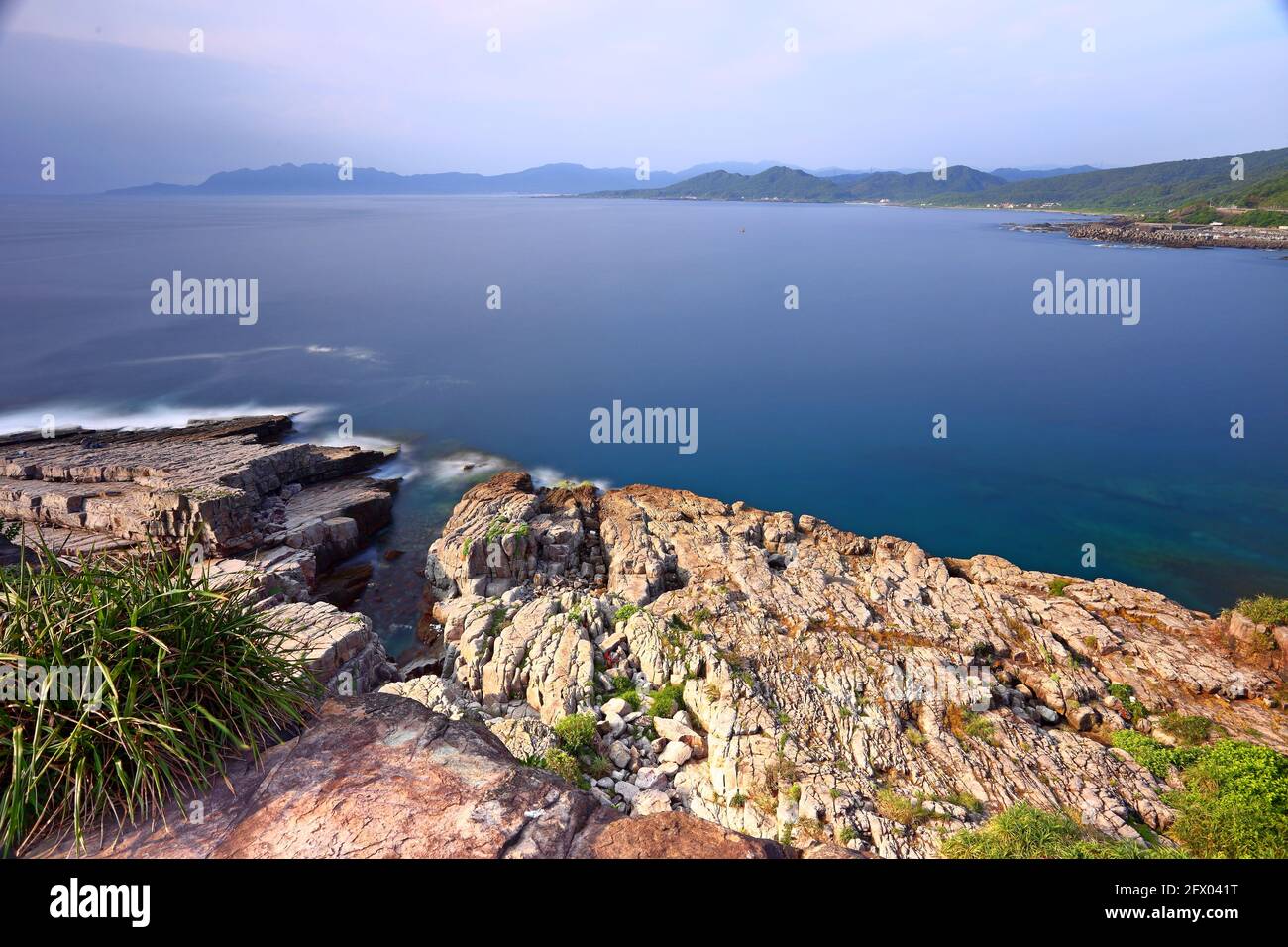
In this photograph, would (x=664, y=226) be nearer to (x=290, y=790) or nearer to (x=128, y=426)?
(x=128, y=426)

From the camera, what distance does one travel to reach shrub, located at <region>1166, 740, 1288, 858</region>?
1101 cm

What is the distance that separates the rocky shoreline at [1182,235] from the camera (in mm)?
103312

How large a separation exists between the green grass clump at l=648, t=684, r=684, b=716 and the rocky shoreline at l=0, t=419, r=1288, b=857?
5cm

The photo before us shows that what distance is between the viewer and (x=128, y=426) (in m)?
37.0

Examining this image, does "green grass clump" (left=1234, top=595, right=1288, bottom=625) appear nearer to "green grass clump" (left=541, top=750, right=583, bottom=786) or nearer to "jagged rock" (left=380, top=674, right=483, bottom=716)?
"green grass clump" (left=541, top=750, right=583, bottom=786)

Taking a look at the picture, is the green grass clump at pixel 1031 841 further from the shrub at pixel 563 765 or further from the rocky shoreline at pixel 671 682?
the shrub at pixel 563 765

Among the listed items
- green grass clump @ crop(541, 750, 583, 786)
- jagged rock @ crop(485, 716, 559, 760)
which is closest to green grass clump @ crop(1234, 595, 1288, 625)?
green grass clump @ crop(541, 750, 583, 786)

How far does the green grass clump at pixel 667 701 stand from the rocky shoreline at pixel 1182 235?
13666 centimetres

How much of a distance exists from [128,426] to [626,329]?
138 ft

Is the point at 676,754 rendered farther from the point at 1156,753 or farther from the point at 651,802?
the point at 1156,753

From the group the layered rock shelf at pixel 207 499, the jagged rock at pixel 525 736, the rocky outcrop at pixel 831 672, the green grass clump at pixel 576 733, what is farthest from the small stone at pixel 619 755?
the layered rock shelf at pixel 207 499
